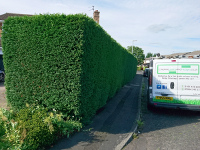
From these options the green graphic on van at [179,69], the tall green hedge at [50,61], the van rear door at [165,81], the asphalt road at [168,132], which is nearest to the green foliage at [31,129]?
the tall green hedge at [50,61]

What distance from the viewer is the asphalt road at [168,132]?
461cm

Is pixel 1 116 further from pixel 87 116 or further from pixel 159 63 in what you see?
pixel 159 63

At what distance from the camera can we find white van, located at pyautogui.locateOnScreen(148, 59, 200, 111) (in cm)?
682

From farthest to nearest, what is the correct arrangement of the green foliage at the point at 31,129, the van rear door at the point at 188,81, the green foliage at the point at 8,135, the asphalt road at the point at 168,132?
the van rear door at the point at 188,81, the asphalt road at the point at 168,132, the green foliage at the point at 31,129, the green foliage at the point at 8,135

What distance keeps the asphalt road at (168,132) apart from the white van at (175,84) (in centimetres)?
59

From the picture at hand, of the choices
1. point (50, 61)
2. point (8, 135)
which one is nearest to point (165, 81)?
point (50, 61)

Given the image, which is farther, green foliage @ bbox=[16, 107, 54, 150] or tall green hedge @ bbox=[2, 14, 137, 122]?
tall green hedge @ bbox=[2, 14, 137, 122]

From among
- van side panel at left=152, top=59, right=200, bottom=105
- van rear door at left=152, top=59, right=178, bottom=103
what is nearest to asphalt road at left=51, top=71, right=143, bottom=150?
van rear door at left=152, top=59, right=178, bottom=103

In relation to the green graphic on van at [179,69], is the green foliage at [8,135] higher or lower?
lower

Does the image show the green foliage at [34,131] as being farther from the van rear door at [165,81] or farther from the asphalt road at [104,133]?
the van rear door at [165,81]

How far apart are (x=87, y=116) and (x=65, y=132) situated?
1.19 meters

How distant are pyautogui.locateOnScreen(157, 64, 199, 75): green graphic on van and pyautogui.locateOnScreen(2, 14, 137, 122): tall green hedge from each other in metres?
3.44

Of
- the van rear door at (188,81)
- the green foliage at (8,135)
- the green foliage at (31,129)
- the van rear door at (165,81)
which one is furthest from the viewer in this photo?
the van rear door at (165,81)

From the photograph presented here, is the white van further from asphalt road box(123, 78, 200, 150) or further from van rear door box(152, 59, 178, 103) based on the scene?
asphalt road box(123, 78, 200, 150)
